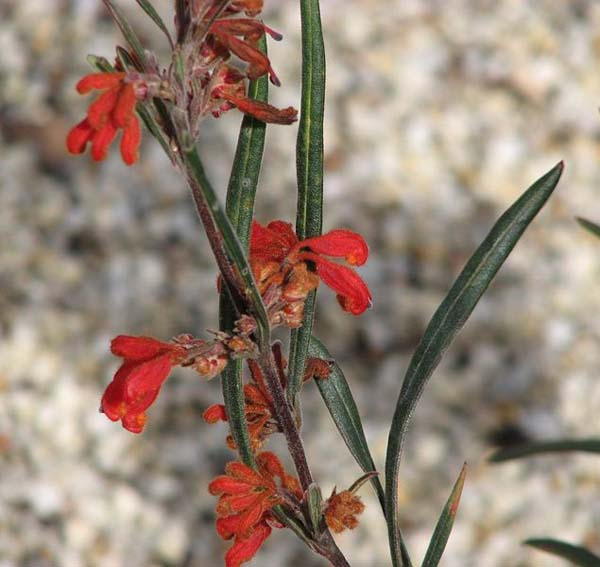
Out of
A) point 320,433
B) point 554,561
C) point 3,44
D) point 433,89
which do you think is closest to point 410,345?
point 320,433

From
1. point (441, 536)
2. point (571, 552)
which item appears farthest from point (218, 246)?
point (571, 552)

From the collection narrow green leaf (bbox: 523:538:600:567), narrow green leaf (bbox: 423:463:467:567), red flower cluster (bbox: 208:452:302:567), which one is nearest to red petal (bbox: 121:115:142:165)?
red flower cluster (bbox: 208:452:302:567)

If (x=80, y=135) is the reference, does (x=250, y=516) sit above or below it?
below

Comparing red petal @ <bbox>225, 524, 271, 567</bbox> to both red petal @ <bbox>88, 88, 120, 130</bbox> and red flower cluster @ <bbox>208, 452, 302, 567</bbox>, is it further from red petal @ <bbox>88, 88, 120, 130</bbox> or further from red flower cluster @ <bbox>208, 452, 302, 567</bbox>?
red petal @ <bbox>88, 88, 120, 130</bbox>

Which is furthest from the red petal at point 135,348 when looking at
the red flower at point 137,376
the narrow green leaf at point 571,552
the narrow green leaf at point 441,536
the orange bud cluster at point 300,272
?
the narrow green leaf at point 571,552

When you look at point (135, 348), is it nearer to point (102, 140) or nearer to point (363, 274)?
point (102, 140)

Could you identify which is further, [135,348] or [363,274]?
[363,274]
